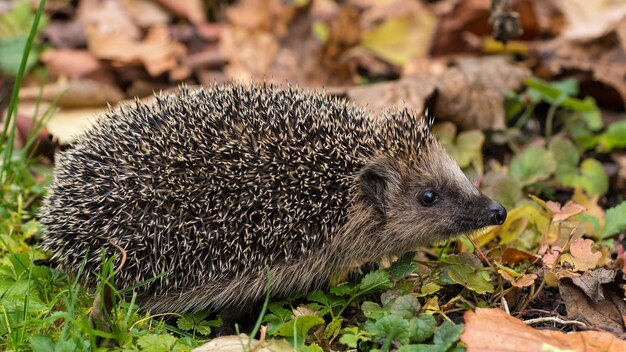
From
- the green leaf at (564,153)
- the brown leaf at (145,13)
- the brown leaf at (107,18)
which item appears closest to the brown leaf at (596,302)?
the green leaf at (564,153)

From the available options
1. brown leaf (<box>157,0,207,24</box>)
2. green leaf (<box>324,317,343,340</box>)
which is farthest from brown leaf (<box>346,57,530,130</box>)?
brown leaf (<box>157,0,207,24</box>)

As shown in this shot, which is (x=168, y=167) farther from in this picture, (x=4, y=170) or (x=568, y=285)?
(x=568, y=285)

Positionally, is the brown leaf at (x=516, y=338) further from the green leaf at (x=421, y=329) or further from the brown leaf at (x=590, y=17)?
the brown leaf at (x=590, y=17)

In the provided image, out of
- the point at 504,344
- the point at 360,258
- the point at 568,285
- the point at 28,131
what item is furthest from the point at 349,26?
the point at 504,344

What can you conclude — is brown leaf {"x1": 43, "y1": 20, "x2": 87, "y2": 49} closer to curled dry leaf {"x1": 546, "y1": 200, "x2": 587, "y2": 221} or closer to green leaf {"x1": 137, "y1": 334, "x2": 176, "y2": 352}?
green leaf {"x1": 137, "y1": 334, "x2": 176, "y2": 352}

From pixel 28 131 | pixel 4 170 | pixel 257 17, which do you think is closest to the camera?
pixel 4 170

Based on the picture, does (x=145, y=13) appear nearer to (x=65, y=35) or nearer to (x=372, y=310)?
(x=65, y=35)
